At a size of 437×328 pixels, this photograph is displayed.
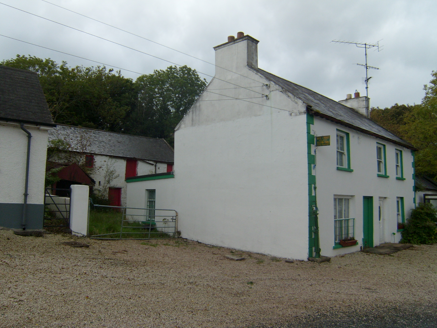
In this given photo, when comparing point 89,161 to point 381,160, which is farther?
point 89,161

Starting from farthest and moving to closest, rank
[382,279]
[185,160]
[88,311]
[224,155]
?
1. [185,160]
2. [224,155]
3. [382,279]
4. [88,311]

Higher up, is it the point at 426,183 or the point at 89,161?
the point at 89,161

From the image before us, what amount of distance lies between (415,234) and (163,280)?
13378 mm

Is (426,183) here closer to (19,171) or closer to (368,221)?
(368,221)

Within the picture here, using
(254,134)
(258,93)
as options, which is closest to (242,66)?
(258,93)

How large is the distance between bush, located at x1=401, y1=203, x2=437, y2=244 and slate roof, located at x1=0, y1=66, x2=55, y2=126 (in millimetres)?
15644

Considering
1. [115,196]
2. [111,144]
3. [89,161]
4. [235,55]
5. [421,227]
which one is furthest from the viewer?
[111,144]

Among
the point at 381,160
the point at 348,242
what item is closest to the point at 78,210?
the point at 348,242

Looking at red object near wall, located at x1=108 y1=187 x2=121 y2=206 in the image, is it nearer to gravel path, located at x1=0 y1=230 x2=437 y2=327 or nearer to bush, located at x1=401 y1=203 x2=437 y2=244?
gravel path, located at x1=0 y1=230 x2=437 y2=327

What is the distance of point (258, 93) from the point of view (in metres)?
12.3

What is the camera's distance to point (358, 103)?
19766 millimetres

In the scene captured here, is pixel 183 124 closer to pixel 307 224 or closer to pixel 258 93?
pixel 258 93

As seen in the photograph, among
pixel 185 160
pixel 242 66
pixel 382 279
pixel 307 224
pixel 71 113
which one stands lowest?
pixel 382 279

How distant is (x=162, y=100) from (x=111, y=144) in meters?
20.3
